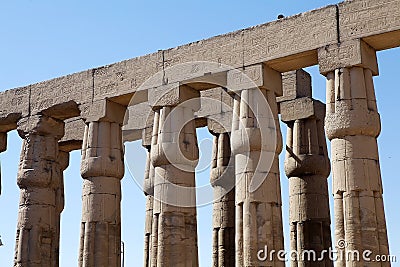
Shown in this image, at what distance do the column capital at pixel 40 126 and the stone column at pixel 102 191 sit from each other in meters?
1.95

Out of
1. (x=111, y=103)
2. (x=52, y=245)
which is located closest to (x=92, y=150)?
(x=111, y=103)

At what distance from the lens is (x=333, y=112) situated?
56.9ft

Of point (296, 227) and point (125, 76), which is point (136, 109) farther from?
point (296, 227)

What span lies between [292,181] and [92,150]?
6444 mm

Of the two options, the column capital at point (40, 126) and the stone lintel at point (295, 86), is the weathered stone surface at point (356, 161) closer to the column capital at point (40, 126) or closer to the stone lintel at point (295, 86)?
the stone lintel at point (295, 86)

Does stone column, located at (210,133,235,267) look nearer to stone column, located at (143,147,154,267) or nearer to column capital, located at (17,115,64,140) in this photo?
stone column, located at (143,147,154,267)

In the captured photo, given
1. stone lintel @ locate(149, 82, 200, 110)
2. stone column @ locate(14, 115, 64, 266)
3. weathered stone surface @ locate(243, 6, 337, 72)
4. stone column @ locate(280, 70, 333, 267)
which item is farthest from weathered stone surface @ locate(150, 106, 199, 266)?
stone column @ locate(14, 115, 64, 266)

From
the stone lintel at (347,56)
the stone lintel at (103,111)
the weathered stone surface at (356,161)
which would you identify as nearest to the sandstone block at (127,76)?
the stone lintel at (103,111)

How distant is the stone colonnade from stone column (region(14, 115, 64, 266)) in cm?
3

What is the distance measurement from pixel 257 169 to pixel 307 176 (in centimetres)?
480

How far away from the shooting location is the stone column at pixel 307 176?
2216 centimetres

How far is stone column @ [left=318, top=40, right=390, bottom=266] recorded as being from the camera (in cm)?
1625

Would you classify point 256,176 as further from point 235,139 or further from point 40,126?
point 40,126

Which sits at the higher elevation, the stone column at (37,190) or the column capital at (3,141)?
the column capital at (3,141)
